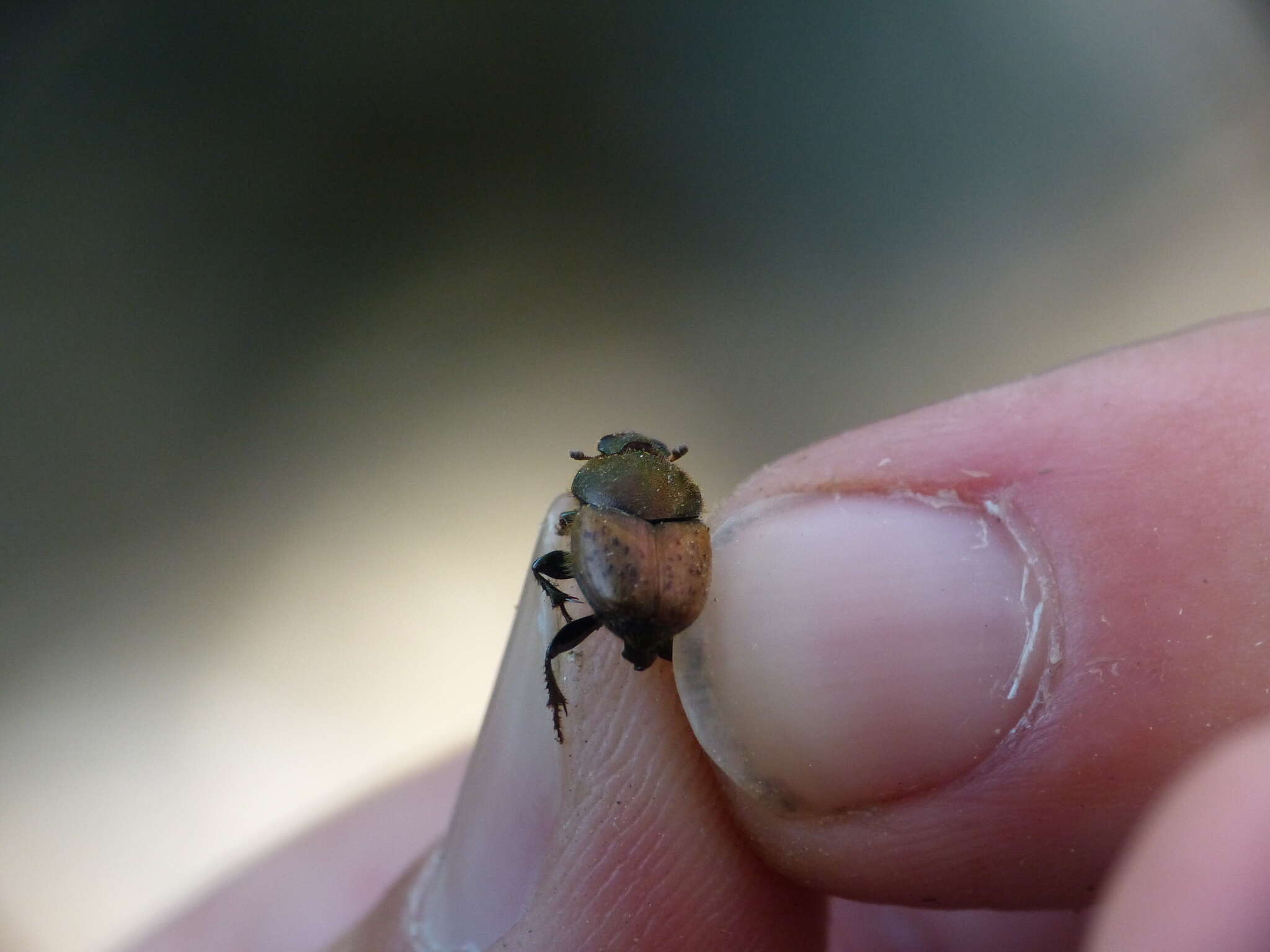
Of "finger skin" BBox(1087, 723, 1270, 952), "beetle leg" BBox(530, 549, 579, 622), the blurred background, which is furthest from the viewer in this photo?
the blurred background

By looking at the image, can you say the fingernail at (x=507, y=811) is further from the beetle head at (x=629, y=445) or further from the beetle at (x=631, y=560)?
the beetle head at (x=629, y=445)

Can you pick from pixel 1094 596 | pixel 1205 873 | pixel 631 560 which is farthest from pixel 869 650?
pixel 1205 873

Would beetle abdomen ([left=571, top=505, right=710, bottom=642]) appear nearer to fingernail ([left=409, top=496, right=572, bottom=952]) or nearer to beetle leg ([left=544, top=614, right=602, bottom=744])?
beetle leg ([left=544, top=614, right=602, bottom=744])

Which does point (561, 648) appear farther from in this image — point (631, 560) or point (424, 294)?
point (424, 294)

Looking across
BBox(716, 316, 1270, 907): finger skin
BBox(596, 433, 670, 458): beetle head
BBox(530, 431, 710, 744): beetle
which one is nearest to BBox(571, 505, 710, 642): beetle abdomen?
BBox(530, 431, 710, 744): beetle

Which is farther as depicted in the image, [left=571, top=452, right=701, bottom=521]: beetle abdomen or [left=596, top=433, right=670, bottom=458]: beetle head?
[left=596, top=433, right=670, bottom=458]: beetle head

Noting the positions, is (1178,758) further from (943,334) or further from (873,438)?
(943,334)

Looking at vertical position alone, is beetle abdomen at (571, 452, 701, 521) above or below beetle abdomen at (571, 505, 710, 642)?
above

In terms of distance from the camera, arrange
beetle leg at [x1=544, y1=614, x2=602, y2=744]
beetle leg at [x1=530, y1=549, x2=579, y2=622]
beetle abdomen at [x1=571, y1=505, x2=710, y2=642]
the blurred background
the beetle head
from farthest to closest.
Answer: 1. the blurred background
2. the beetle head
3. beetle leg at [x1=530, y1=549, x2=579, y2=622]
4. beetle leg at [x1=544, y1=614, x2=602, y2=744]
5. beetle abdomen at [x1=571, y1=505, x2=710, y2=642]
